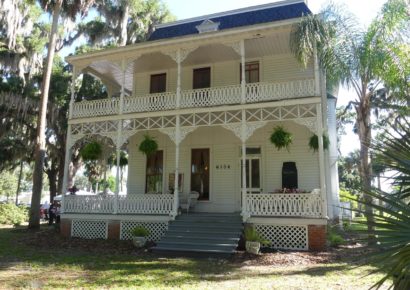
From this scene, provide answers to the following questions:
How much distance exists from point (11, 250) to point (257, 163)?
933 centimetres

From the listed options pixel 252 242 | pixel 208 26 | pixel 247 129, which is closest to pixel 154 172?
pixel 247 129

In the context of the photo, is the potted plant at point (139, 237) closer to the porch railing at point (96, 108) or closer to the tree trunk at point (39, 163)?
the porch railing at point (96, 108)

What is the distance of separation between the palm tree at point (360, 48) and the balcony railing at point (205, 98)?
3.41 ft

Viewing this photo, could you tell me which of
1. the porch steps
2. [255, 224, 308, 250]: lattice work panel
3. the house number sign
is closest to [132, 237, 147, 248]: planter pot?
the porch steps

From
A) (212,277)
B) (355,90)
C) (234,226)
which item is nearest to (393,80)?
(355,90)

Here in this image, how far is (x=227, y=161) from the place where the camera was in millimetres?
15680

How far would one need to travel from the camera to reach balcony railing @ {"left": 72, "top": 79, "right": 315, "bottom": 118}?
13.2m

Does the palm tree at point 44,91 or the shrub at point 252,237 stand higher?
the palm tree at point 44,91

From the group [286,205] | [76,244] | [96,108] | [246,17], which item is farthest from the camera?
[246,17]

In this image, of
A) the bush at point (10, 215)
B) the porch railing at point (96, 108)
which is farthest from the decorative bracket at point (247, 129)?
the bush at point (10, 215)

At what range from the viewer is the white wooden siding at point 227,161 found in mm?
14555

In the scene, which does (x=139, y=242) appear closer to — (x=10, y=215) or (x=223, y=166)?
(x=223, y=166)

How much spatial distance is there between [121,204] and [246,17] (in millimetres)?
10034

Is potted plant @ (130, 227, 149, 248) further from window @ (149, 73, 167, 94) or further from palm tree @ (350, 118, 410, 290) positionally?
palm tree @ (350, 118, 410, 290)
